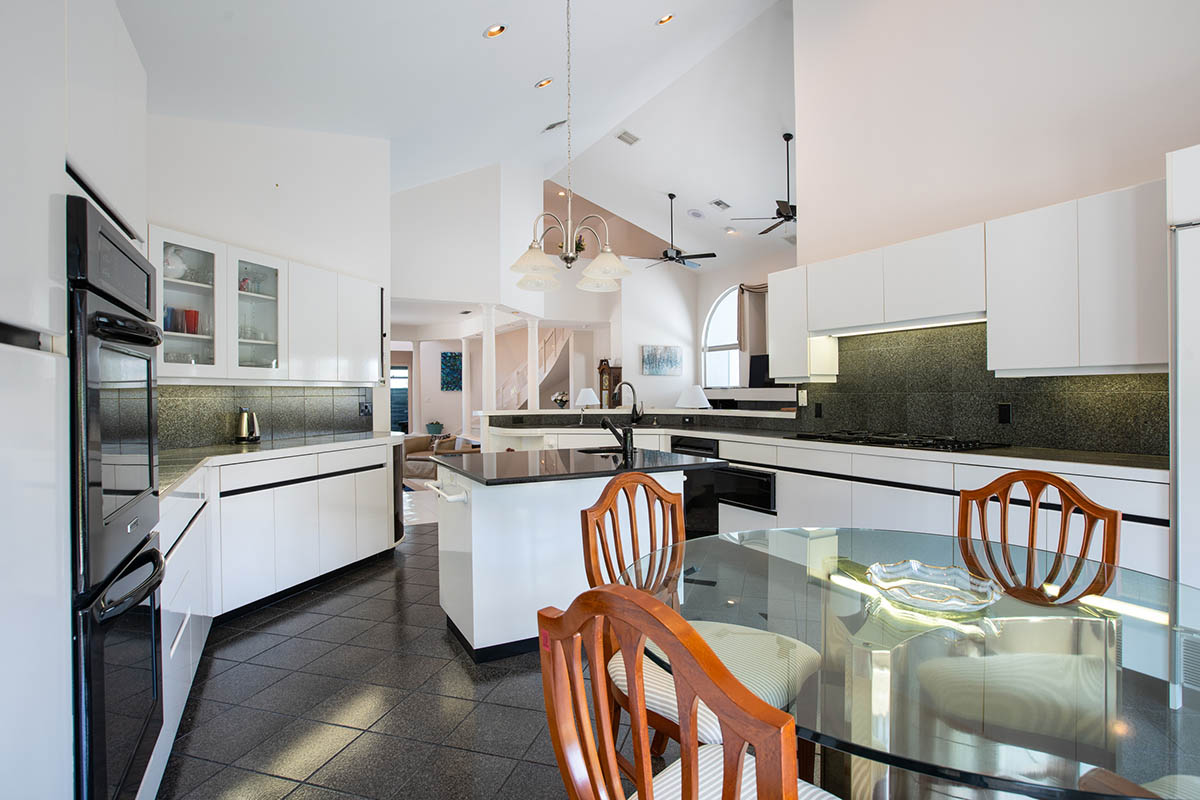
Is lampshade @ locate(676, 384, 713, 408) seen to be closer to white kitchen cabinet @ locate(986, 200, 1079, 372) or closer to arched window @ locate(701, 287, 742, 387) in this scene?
arched window @ locate(701, 287, 742, 387)

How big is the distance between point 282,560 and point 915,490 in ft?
Answer: 11.2

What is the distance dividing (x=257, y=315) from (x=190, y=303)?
1.27 feet

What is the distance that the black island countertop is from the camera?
2.40 meters

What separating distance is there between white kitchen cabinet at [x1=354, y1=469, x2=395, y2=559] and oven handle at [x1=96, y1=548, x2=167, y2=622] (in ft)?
7.75

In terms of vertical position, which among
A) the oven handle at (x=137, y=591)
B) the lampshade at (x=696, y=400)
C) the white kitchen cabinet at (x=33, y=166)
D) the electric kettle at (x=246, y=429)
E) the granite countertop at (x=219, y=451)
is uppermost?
the white kitchen cabinet at (x=33, y=166)

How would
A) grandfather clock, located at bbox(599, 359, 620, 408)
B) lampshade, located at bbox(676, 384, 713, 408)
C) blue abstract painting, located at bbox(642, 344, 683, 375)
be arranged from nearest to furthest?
lampshade, located at bbox(676, 384, 713, 408), grandfather clock, located at bbox(599, 359, 620, 408), blue abstract painting, located at bbox(642, 344, 683, 375)

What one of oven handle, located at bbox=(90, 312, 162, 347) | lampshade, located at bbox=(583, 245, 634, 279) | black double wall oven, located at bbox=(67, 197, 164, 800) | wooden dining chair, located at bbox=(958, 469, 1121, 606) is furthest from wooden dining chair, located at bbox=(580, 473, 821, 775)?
lampshade, located at bbox=(583, 245, 634, 279)

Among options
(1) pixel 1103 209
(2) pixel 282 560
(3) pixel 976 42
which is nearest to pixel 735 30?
(3) pixel 976 42

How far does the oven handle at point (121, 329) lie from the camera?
112 centimetres

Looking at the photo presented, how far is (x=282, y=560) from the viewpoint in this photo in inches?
126

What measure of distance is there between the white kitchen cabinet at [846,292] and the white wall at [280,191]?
10.4 ft

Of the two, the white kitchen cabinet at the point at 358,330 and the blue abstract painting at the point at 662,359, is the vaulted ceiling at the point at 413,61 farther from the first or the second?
the blue abstract painting at the point at 662,359

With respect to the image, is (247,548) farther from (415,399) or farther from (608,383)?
(415,399)

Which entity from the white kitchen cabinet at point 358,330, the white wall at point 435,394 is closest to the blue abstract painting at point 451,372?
the white wall at point 435,394
